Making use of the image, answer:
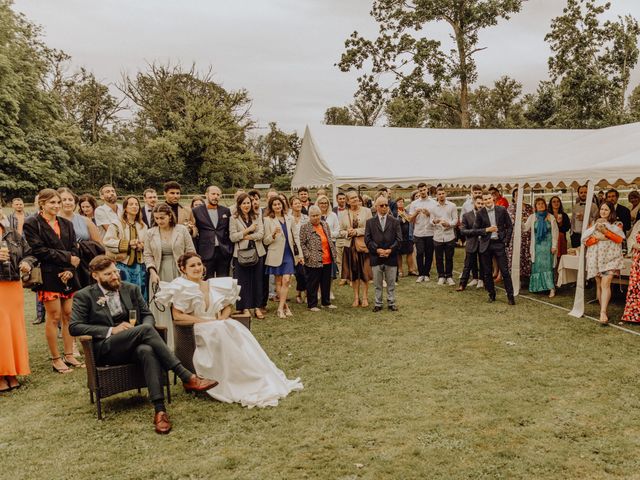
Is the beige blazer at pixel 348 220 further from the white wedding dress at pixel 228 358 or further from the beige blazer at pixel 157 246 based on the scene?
the white wedding dress at pixel 228 358

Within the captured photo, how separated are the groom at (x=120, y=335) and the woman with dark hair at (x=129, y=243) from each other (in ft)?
5.27

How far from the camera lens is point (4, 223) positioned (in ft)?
16.8

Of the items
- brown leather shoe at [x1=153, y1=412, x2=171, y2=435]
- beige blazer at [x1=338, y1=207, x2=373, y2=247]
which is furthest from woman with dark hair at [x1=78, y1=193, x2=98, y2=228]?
brown leather shoe at [x1=153, y1=412, x2=171, y2=435]

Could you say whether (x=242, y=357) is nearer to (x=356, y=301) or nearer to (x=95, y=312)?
(x=95, y=312)

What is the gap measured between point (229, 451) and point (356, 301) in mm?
5037

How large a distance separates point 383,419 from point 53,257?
364cm

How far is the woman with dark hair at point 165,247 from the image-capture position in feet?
19.0

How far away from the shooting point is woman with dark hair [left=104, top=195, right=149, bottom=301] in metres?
6.08

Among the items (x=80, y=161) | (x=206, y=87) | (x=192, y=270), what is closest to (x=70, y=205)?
(x=192, y=270)

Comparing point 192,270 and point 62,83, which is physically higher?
point 62,83

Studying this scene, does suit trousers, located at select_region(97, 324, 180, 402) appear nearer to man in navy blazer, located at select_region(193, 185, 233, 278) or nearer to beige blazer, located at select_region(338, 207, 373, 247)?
man in navy blazer, located at select_region(193, 185, 233, 278)

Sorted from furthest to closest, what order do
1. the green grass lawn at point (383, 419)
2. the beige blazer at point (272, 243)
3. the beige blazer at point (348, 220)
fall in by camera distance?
1. the beige blazer at point (348, 220)
2. the beige blazer at point (272, 243)
3. the green grass lawn at point (383, 419)

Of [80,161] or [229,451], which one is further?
[80,161]

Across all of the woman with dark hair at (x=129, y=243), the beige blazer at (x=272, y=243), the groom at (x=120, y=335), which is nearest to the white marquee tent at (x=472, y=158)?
the beige blazer at (x=272, y=243)
